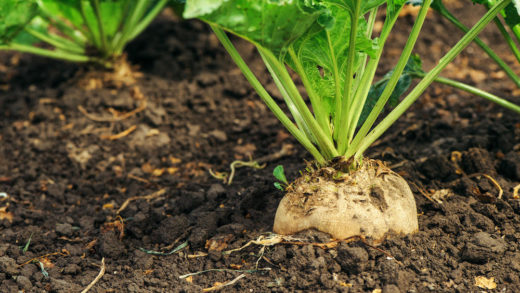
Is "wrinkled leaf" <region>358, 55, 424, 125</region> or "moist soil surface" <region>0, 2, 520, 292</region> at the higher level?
"wrinkled leaf" <region>358, 55, 424, 125</region>

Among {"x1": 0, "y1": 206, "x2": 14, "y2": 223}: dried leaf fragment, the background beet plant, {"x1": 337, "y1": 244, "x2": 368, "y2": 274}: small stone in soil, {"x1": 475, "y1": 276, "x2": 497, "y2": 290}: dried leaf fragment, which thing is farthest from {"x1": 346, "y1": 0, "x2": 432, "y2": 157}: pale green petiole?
the background beet plant

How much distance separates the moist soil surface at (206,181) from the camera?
2.03m

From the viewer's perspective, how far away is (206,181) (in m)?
2.97

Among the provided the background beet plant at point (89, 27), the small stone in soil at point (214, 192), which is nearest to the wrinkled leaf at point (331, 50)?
the small stone in soil at point (214, 192)

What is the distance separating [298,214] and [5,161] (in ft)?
6.80

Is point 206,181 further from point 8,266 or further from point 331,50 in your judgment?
point 331,50

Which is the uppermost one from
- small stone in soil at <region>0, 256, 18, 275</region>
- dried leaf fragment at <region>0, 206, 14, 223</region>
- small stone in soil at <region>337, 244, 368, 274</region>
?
small stone in soil at <region>337, 244, 368, 274</region>

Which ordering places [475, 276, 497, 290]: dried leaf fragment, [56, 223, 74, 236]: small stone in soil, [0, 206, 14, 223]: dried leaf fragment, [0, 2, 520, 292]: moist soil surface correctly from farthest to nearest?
[0, 206, 14, 223]: dried leaf fragment
[56, 223, 74, 236]: small stone in soil
[0, 2, 520, 292]: moist soil surface
[475, 276, 497, 290]: dried leaf fragment

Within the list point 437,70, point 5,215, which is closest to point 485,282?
point 437,70

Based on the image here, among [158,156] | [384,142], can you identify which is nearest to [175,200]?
[158,156]

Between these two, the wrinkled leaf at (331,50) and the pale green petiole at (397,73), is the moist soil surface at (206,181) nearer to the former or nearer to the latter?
the pale green petiole at (397,73)

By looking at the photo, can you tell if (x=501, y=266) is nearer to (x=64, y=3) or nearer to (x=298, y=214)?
(x=298, y=214)

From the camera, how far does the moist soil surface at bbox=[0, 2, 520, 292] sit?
2.03m

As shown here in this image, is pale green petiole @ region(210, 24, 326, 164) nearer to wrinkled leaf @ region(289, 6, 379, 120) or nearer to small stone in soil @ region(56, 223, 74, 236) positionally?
wrinkled leaf @ region(289, 6, 379, 120)
